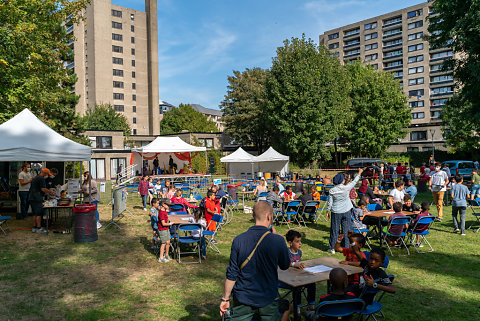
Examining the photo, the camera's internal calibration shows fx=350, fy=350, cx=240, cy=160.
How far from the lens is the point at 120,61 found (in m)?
67.9

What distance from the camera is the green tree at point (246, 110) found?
4550cm

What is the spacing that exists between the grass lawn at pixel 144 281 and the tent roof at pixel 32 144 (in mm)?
2295

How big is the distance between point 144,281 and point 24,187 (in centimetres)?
763

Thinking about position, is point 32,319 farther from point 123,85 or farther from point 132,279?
point 123,85

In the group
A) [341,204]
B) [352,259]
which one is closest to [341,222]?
[341,204]

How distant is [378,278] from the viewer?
4.47 meters

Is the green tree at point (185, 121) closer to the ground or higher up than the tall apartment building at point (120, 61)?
closer to the ground

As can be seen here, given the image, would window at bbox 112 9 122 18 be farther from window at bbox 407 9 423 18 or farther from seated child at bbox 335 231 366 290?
seated child at bbox 335 231 366 290

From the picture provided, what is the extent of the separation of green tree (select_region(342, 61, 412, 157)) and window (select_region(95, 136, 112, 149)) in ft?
89.9

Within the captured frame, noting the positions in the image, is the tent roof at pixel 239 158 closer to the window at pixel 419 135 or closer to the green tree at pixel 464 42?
the green tree at pixel 464 42

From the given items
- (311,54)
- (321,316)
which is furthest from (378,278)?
(311,54)

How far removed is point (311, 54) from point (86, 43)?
4964 cm

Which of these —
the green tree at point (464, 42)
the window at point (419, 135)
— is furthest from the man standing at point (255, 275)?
the window at point (419, 135)

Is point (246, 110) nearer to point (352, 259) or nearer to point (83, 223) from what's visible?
point (83, 223)
